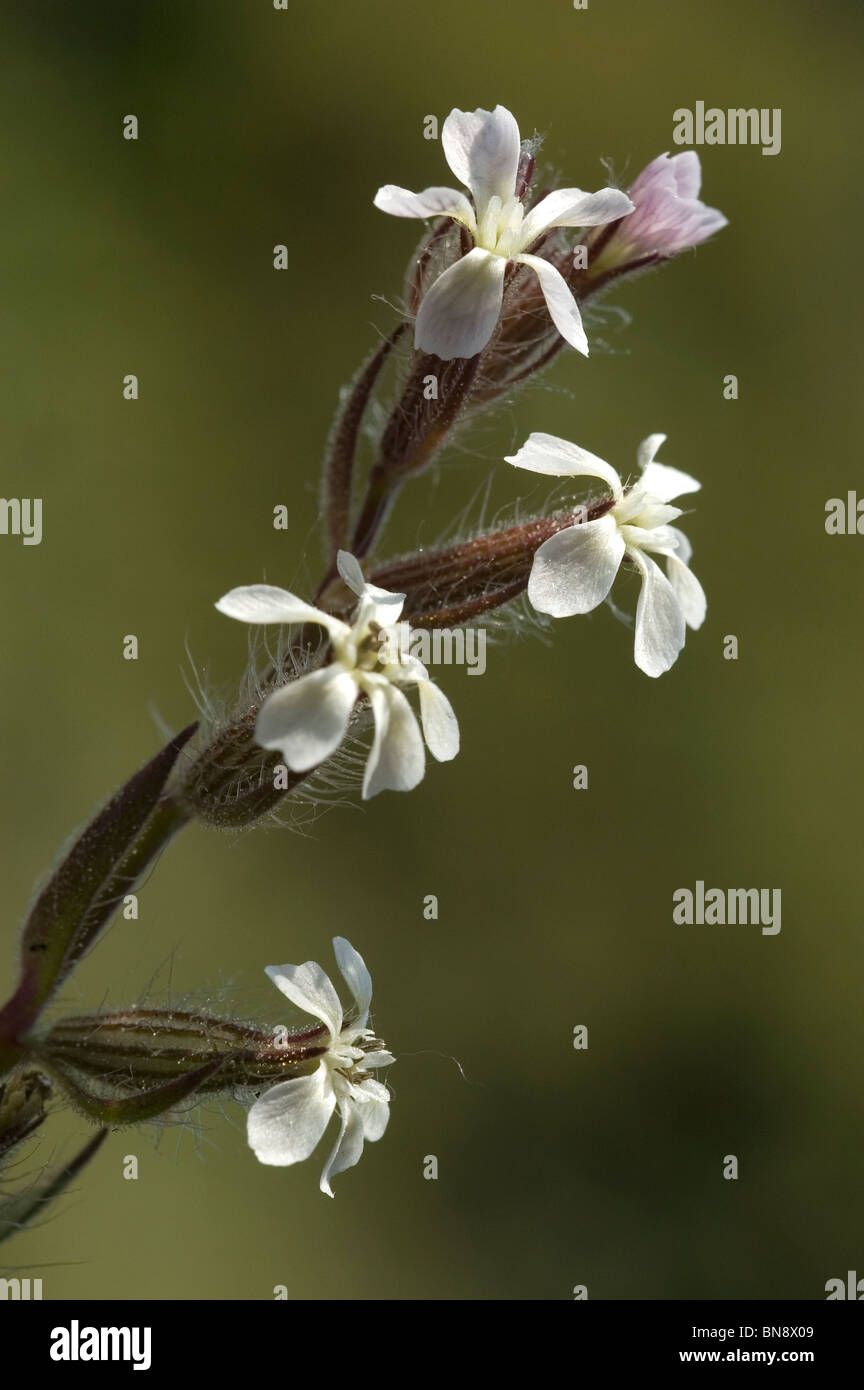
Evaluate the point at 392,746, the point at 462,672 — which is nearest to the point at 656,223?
the point at 392,746

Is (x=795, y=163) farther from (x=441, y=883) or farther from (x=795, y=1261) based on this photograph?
(x=795, y=1261)

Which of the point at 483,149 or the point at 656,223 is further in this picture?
the point at 656,223

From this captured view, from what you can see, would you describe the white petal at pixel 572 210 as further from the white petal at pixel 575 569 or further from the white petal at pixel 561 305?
the white petal at pixel 575 569

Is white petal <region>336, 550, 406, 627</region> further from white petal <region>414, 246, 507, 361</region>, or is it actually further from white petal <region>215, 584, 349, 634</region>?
white petal <region>414, 246, 507, 361</region>

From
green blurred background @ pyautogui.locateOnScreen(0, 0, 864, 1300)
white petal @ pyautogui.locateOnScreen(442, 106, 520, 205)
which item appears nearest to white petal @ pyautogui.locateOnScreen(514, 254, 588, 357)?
white petal @ pyautogui.locateOnScreen(442, 106, 520, 205)

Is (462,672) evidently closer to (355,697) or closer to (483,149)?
(483,149)

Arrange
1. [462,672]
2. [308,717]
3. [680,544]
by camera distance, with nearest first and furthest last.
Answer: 1. [308,717]
2. [680,544]
3. [462,672]

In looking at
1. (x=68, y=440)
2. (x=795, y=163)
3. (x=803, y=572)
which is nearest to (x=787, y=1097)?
(x=803, y=572)
